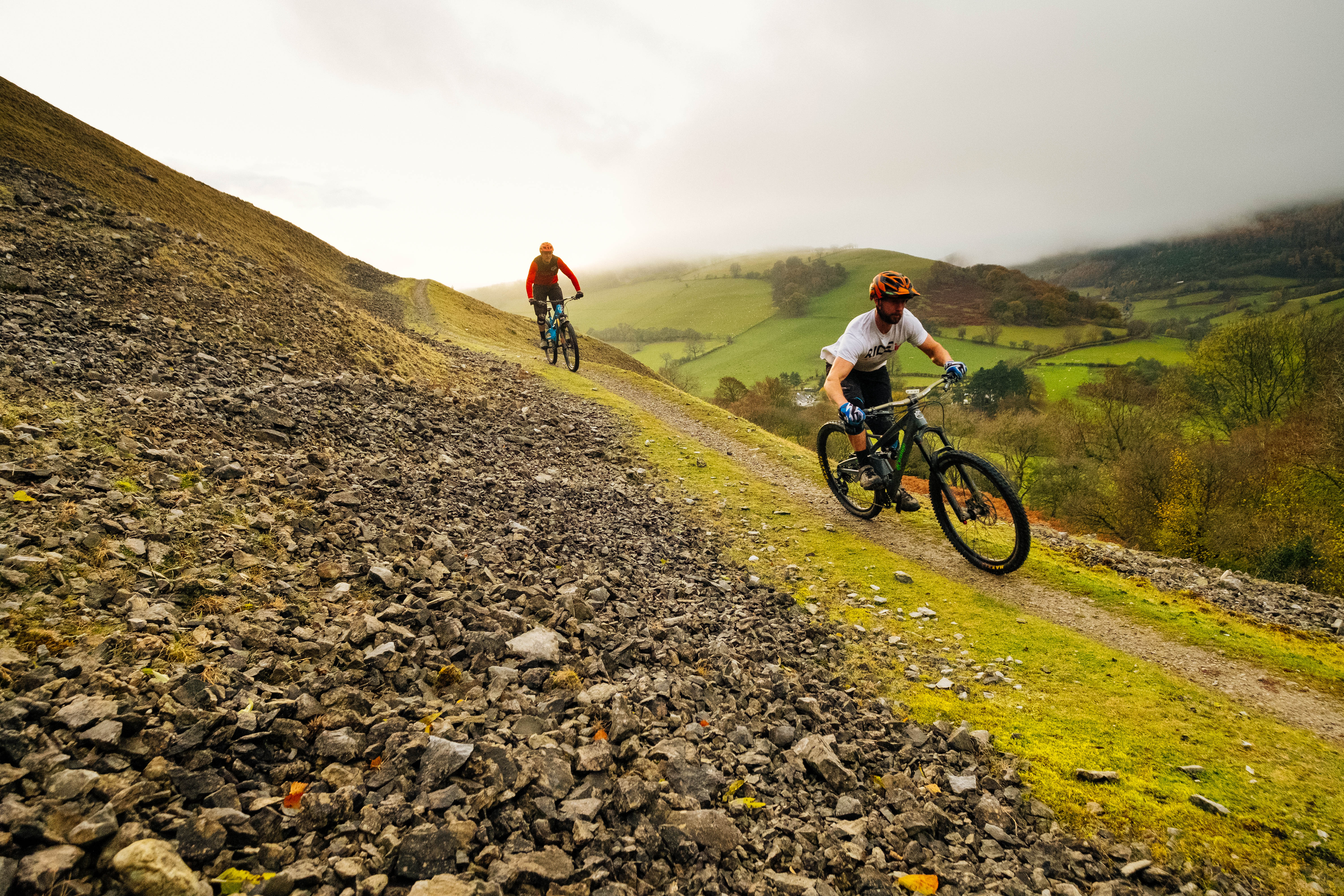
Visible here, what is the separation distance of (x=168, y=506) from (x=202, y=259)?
35.1 feet

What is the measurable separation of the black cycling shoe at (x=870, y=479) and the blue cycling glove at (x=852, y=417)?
0.83 metres

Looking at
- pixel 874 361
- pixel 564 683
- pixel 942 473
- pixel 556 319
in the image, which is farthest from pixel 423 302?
pixel 564 683

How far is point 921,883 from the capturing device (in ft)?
10.3

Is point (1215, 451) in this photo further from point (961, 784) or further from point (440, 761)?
point (440, 761)

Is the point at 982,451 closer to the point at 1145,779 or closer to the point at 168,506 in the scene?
the point at 1145,779

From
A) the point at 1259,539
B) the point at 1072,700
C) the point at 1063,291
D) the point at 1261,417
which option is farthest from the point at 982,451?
the point at 1063,291

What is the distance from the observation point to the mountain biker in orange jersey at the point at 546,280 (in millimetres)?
17688

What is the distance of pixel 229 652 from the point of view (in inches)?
147

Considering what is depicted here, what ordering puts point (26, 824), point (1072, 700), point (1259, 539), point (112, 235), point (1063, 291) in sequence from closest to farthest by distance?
point (26, 824) → point (1072, 700) → point (112, 235) → point (1259, 539) → point (1063, 291)

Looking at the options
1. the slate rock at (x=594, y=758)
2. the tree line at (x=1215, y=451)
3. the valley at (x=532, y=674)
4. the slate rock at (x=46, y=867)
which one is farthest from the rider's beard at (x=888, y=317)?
the tree line at (x=1215, y=451)

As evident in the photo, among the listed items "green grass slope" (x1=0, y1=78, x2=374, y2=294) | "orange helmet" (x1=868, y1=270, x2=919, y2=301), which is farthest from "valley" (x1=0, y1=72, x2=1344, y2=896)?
"green grass slope" (x1=0, y1=78, x2=374, y2=294)

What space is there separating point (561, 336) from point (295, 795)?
18630 millimetres

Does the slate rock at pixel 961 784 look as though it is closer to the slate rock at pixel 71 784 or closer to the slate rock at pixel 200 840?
the slate rock at pixel 200 840

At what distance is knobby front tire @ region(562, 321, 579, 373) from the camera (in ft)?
65.1
